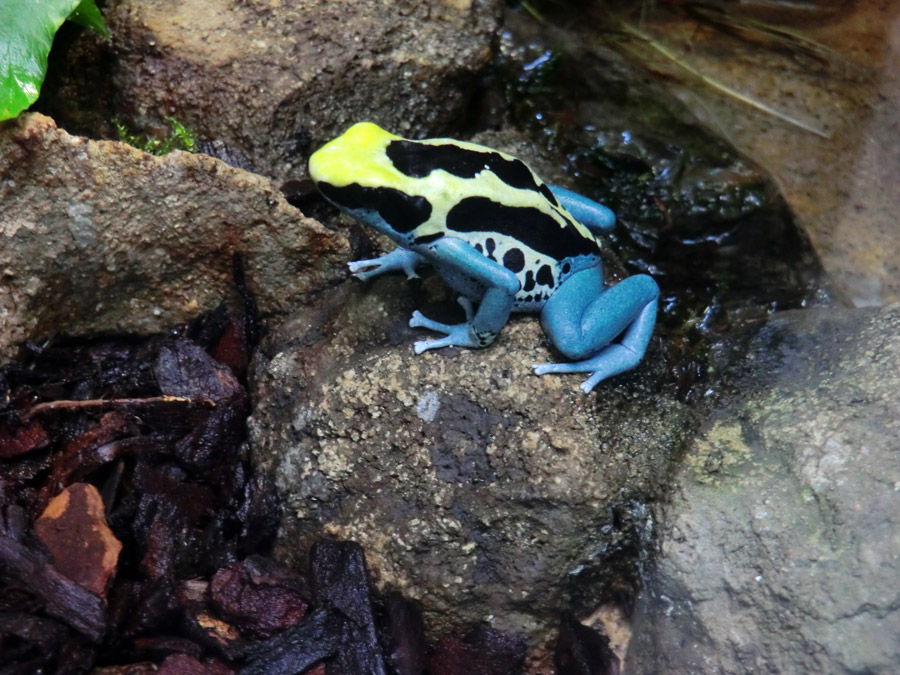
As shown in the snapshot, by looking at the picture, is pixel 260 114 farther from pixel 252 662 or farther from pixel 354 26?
pixel 252 662

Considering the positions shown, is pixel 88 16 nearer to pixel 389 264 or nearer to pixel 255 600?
pixel 389 264

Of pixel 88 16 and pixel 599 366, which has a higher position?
pixel 88 16

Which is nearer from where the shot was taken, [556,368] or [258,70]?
[556,368]

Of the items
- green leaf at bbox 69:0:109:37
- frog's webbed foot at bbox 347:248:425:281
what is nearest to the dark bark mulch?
frog's webbed foot at bbox 347:248:425:281

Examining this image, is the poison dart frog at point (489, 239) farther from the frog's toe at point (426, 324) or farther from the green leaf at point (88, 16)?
the green leaf at point (88, 16)

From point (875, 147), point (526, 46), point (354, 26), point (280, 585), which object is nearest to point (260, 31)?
point (354, 26)

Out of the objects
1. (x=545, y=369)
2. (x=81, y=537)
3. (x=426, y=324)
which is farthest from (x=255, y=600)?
(x=545, y=369)

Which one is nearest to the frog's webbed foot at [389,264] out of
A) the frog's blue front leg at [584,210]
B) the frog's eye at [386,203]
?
the frog's eye at [386,203]
